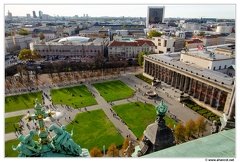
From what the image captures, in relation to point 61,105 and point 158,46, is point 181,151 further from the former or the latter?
point 158,46

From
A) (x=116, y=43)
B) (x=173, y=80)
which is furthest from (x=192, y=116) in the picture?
(x=116, y=43)

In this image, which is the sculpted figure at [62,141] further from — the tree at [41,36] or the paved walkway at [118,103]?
the tree at [41,36]

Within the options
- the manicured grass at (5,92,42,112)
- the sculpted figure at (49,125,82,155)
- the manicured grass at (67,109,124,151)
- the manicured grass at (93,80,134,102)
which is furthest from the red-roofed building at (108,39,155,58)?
the sculpted figure at (49,125,82,155)

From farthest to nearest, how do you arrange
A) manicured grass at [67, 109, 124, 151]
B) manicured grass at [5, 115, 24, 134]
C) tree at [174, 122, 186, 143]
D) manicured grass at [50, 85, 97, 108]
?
manicured grass at [50, 85, 97, 108]
manicured grass at [5, 115, 24, 134]
manicured grass at [67, 109, 124, 151]
tree at [174, 122, 186, 143]

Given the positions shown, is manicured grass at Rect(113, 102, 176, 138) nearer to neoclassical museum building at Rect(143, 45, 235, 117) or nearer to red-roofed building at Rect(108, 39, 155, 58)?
neoclassical museum building at Rect(143, 45, 235, 117)

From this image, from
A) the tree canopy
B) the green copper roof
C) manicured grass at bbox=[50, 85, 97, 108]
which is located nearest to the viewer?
the green copper roof
